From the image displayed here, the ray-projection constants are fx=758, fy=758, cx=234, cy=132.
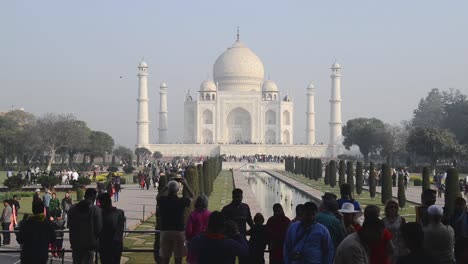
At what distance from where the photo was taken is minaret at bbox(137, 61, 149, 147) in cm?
5488

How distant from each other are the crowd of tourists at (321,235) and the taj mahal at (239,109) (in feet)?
160

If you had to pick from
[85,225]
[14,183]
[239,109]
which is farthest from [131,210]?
[239,109]

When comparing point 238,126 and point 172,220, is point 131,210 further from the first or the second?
point 238,126

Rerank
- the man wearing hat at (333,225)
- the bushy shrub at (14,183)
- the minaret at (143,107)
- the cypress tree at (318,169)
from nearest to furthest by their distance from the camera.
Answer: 1. the man wearing hat at (333,225)
2. the bushy shrub at (14,183)
3. the cypress tree at (318,169)
4. the minaret at (143,107)

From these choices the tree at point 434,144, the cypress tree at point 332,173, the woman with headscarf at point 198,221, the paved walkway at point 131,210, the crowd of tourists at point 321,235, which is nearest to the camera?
the crowd of tourists at point 321,235

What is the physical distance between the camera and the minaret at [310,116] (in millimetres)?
57750

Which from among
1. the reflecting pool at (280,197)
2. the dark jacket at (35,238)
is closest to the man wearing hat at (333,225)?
the dark jacket at (35,238)

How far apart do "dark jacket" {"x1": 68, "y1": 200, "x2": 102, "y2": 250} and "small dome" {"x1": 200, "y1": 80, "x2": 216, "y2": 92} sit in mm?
53692

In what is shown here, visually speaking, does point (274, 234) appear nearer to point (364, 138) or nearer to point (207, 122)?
point (364, 138)

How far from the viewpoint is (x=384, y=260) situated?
4.13 meters

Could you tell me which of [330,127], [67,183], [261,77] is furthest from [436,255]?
[261,77]

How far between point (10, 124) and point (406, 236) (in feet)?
134

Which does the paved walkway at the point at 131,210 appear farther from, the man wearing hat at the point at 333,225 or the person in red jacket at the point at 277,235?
the man wearing hat at the point at 333,225

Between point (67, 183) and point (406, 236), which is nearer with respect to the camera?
point (406, 236)
